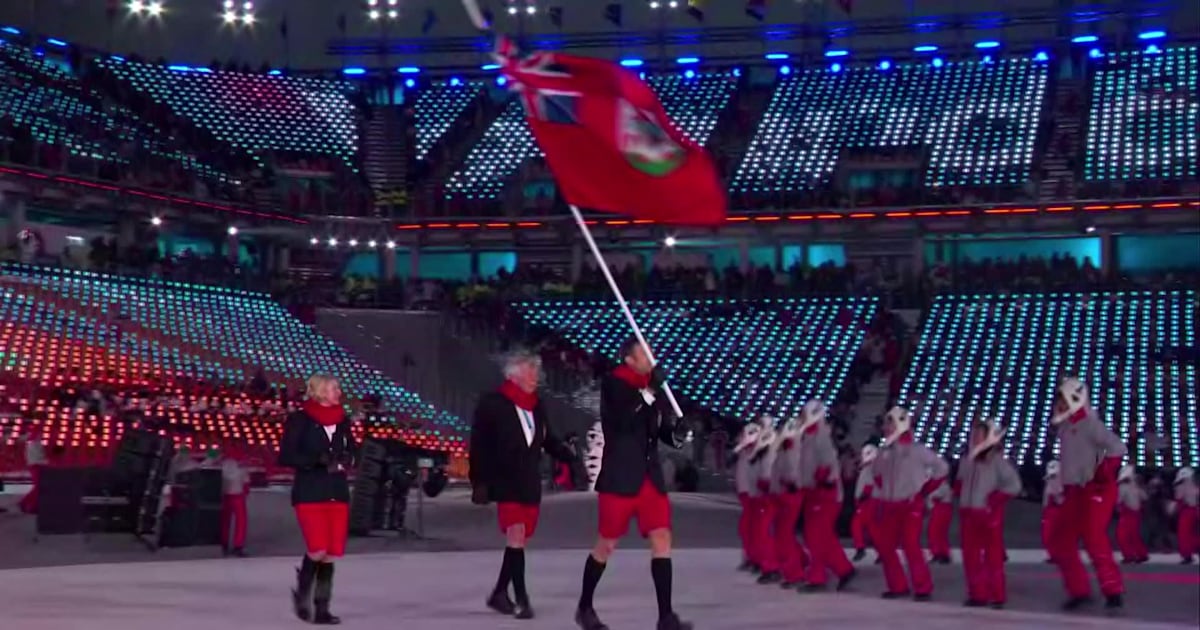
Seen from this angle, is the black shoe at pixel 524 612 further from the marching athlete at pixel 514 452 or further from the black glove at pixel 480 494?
the black glove at pixel 480 494

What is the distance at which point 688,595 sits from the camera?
608 inches

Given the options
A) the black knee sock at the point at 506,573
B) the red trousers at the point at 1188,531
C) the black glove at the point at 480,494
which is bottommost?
the black knee sock at the point at 506,573

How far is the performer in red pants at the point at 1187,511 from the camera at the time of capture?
22609 millimetres

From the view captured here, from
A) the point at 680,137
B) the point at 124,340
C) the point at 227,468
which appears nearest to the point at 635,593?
the point at 680,137

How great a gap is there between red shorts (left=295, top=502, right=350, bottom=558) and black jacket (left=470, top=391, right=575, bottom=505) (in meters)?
0.91

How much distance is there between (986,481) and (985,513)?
1.18 feet

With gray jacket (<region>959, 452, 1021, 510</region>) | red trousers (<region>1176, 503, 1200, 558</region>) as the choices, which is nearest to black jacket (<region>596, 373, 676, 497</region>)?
gray jacket (<region>959, 452, 1021, 510</region>)

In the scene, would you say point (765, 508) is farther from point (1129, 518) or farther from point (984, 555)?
point (1129, 518)

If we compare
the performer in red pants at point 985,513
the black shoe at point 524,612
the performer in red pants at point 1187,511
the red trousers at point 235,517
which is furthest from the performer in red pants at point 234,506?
the performer in red pants at point 1187,511

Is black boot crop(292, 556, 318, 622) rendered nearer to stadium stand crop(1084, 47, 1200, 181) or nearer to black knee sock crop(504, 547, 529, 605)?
black knee sock crop(504, 547, 529, 605)

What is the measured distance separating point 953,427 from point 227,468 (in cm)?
1770

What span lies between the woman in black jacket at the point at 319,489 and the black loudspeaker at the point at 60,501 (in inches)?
397

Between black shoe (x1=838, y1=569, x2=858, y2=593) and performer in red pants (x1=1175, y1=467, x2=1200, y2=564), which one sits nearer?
black shoe (x1=838, y1=569, x2=858, y2=593)

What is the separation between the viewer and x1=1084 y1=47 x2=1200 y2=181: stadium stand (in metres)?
45.8
